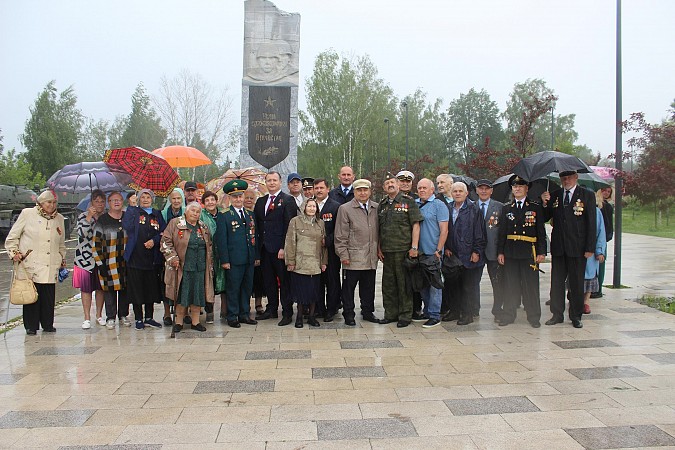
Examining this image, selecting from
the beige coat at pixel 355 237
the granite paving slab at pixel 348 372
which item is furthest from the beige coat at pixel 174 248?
the granite paving slab at pixel 348 372

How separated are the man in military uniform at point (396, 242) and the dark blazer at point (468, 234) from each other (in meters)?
0.53

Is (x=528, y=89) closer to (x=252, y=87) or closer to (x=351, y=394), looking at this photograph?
(x=252, y=87)

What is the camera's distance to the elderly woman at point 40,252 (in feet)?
20.3

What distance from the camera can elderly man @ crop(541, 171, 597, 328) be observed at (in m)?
6.24

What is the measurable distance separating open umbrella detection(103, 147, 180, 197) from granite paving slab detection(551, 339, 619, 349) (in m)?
4.68

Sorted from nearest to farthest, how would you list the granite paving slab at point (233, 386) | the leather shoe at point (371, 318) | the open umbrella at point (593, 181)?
the granite paving slab at point (233, 386) → the leather shoe at point (371, 318) → the open umbrella at point (593, 181)

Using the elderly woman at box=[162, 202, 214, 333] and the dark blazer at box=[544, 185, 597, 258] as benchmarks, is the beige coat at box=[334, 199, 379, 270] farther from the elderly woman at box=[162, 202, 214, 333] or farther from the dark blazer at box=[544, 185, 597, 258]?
the dark blazer at box=[544, 185, 597, 258]

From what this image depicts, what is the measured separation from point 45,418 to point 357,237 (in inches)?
143

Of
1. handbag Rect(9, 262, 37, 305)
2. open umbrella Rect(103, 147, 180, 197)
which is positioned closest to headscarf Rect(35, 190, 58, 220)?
handbag Rect(9, 262, 37, 305)

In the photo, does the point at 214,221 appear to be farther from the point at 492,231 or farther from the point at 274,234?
the point at 492,231

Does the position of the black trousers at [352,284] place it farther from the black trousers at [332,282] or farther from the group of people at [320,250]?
the black trousers at [332,282]

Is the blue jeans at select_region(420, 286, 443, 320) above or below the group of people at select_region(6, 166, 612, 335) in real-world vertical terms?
below

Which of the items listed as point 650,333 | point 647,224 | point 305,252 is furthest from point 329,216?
point 647,224

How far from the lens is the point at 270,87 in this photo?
1102 centimetres
